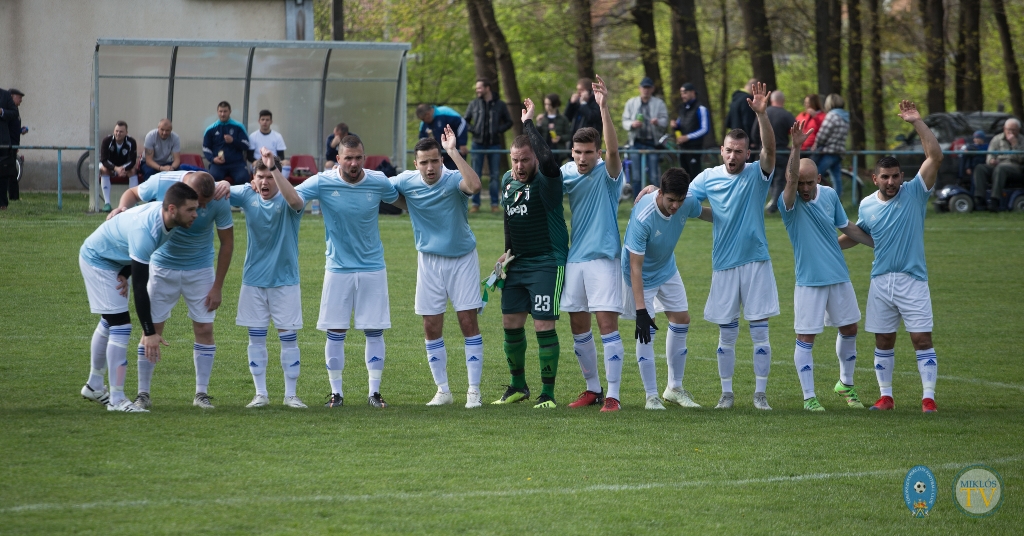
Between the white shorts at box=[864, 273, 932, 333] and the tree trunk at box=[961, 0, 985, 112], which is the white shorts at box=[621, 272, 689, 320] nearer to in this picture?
the white shorts at box=[864, 273, 932, 333]

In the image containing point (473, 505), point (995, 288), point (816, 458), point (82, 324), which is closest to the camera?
point (473, 505)

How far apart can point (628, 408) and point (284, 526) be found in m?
3.50

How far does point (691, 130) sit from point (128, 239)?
1370cm

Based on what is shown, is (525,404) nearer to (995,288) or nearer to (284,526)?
(284,526)

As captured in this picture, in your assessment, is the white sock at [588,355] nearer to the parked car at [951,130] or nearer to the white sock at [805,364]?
the white sock at [805,364]

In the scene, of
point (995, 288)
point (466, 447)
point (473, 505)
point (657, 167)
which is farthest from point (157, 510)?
point (657, 167)

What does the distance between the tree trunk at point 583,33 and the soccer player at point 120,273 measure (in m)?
21.4

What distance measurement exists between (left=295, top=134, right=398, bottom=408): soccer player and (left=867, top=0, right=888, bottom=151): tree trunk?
83.7 feet

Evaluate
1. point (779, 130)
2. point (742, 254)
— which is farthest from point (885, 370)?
point (779, 130)

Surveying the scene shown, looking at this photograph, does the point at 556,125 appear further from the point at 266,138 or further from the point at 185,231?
the point at 185,231

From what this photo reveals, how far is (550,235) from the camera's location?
8156mm

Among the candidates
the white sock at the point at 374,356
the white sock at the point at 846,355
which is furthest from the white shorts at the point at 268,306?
the white sock at the point at 846,355

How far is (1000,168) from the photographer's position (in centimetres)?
2009

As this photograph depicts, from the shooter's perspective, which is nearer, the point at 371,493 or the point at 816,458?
the point at 371,493
